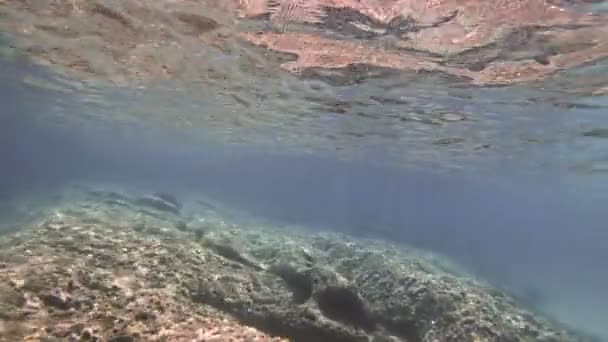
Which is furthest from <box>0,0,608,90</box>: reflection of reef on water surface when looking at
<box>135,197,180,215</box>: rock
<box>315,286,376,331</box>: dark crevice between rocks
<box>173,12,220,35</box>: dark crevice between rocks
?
<box>135,197,180,215</box>: rock

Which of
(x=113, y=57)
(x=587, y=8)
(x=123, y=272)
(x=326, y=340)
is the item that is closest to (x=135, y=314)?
(x=123, y=272)

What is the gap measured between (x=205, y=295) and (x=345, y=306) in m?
3.03

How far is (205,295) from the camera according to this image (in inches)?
353

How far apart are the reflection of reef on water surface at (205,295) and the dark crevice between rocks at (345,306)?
0.02 metres

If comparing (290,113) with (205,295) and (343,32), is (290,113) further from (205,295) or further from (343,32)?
(205,295)

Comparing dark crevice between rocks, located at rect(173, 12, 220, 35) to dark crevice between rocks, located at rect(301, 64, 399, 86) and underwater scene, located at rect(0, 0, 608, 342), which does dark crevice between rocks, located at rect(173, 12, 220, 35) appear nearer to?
underwater scene, located at rect(0, 0, 608, 342)

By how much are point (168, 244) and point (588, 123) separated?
61.4 ft

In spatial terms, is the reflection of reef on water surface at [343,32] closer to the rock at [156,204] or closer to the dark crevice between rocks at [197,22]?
the dark crevice between rocks at [197,22]

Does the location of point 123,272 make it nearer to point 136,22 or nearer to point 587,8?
point 136,22

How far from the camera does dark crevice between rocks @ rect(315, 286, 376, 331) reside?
9125 millimetres

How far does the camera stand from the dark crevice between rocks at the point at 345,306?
9.12m

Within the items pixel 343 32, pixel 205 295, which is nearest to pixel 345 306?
pixel 205 295

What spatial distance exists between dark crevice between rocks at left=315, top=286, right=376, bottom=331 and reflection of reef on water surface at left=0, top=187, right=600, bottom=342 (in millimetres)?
22

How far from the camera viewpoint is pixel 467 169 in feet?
144
